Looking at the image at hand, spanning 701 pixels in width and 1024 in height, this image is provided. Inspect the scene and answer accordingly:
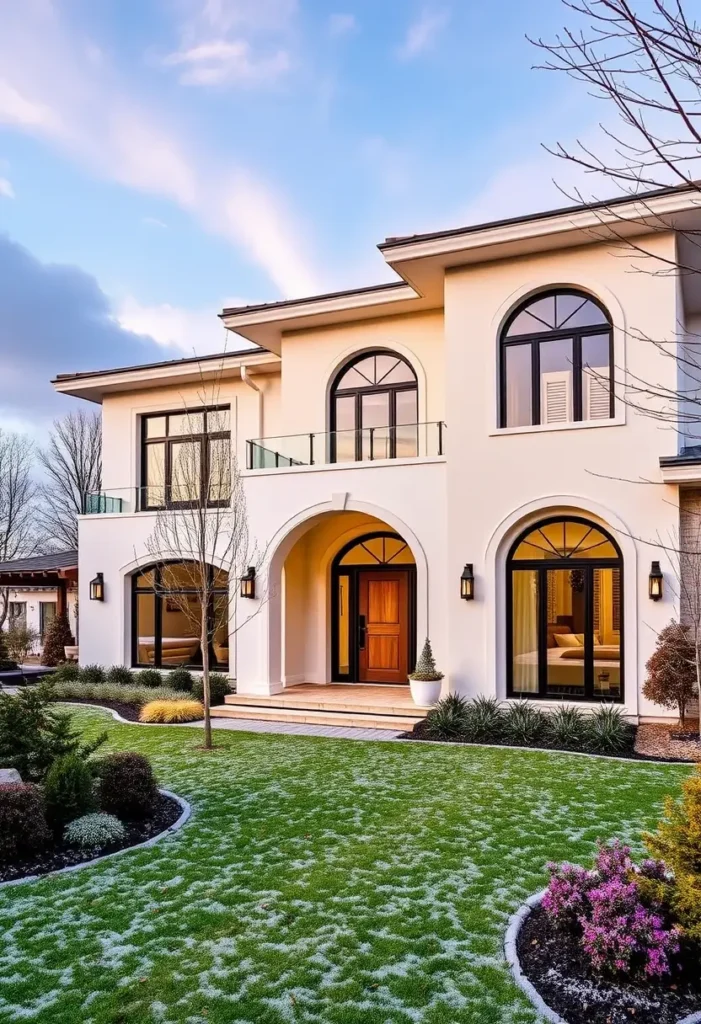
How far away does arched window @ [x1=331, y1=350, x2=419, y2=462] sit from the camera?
46.6 ft

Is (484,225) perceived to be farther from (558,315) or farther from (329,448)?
(329,448)

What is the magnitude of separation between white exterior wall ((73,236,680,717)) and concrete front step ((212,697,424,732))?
86 centimetres

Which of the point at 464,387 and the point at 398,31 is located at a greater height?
the point at 398,31

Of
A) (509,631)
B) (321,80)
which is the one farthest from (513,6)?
(509,631)

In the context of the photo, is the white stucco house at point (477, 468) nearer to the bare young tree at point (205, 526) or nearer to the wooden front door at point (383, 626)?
the wooden front door at point (383, 626)

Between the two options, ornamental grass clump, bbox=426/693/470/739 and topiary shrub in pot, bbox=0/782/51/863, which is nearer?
topiary shrub in pot, bbox=0/782/51/863

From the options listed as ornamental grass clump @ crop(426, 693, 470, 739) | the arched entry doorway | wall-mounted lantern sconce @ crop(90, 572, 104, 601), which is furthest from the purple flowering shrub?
wall-mounted lantern sconce @ crop(90, 572, 104, 601)

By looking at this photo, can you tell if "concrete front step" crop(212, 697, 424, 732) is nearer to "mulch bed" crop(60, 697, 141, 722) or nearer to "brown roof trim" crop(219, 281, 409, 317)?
"mulch bed" crop(60, 697, 141, 722)

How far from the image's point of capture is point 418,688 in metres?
12.1

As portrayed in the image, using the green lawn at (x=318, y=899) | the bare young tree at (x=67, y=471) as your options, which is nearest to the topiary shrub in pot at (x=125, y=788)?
the green lawn at (x=318, y=899)

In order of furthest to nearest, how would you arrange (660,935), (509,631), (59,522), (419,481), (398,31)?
(59,522)
(419,481)
(509,631)
(398,31)
(660,935)

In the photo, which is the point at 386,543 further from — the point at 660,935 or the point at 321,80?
the point at 660,935

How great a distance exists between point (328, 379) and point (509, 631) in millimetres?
6381

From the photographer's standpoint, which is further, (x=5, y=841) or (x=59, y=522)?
(x=59, y=522)
